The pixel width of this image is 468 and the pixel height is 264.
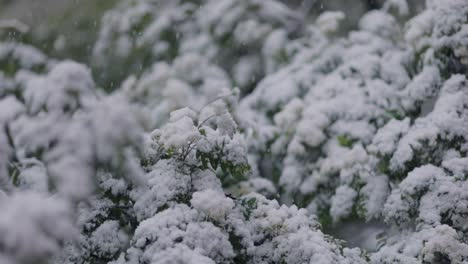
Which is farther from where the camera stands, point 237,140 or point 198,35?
point 198,35

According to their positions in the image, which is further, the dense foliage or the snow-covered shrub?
the snow-covered shrub

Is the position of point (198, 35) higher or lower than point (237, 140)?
higher

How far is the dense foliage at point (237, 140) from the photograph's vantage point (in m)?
1.83

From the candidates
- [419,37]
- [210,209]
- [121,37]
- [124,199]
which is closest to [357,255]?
[210,209]

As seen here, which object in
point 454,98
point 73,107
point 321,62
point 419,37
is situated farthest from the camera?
point 321,62

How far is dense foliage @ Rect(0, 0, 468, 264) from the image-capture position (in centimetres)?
183

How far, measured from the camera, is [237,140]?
240 centimetres

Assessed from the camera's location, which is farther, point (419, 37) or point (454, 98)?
point (419, 37)

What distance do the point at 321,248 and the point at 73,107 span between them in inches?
44.4

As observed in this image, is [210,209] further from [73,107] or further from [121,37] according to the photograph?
[121,37]

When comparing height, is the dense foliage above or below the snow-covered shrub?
below

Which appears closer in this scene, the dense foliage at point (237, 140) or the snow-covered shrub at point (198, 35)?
the dense foliage at point (237, 140)

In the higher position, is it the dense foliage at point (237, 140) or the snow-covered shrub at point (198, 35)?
the snow-covered shrub at point (198, 35)

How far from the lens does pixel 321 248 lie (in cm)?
216
